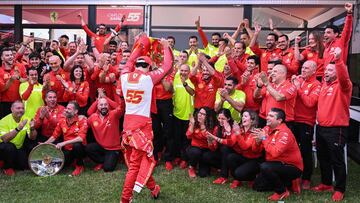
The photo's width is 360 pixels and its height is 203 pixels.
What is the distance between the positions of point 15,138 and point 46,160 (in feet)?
2.31

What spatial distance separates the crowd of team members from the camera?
6031mm

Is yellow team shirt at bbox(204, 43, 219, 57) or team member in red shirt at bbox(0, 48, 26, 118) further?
yellow team shirt at bbox(204, 43, 219, 57)

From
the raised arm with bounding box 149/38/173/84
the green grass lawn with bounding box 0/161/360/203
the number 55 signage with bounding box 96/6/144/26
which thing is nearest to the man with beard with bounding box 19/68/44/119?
the green grass lawn with bounding box 0/161/360/203

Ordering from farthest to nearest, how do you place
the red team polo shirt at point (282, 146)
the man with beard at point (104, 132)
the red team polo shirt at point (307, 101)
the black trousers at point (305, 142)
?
the man with beard at point (104, 132), the black trousers at point (305, 142), the red team polo shirt at point (307, 101), the red team polo shirt at point (282, 146)

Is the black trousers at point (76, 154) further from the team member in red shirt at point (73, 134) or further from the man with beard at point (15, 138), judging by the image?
the man with beard at point (15, 138)

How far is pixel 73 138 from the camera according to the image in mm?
7316

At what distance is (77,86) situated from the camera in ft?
25.3

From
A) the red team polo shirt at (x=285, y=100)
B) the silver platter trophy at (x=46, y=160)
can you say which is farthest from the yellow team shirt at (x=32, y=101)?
the red team polo shirt at (x=285, y=100)

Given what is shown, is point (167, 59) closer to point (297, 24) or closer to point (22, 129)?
point (22, 129)

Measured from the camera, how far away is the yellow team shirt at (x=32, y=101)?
24.9 feet

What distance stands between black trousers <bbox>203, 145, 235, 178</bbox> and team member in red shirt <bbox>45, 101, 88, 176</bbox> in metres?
1.95

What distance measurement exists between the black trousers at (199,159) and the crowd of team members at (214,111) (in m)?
0.02

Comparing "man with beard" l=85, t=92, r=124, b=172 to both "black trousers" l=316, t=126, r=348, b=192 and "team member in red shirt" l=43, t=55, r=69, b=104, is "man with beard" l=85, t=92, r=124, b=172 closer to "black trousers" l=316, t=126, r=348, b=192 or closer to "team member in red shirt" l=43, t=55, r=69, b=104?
"team member in red shirt" l=43, t=55, r=69, b=104

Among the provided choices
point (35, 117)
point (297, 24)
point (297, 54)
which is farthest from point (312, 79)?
point (297, 24)
